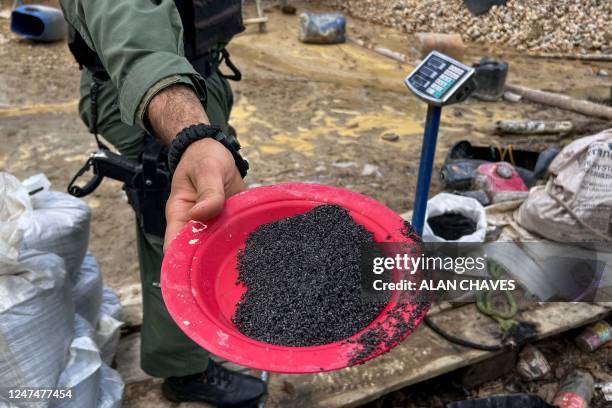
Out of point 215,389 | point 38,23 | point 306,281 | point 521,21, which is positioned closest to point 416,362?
point 215,389

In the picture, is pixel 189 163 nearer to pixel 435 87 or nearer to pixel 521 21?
pixel 435 87

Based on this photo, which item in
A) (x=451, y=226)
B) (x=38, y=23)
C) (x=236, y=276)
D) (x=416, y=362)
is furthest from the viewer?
(x=38, y=23)

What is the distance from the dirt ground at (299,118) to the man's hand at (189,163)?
5.86 ft

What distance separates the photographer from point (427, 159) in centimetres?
235

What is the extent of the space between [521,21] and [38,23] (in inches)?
252

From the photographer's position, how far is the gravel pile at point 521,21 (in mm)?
7422

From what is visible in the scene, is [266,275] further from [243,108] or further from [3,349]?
[243,108]

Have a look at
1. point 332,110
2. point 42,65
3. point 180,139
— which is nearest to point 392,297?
point 180,139

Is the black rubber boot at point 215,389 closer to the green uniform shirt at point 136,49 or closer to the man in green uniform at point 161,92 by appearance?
the man in green uniform at point 161,92

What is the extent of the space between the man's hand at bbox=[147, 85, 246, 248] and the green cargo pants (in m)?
0.44

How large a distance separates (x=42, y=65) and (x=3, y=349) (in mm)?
5125

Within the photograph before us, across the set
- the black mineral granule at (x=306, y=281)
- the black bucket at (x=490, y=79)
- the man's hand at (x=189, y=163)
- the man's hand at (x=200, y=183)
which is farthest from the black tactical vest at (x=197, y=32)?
the black bucket at (x=490, y=79)

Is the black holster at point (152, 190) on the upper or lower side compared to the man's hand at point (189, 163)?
lower

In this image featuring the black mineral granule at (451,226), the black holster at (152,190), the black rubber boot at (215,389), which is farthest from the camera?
the black mineral granule at (451,226)
